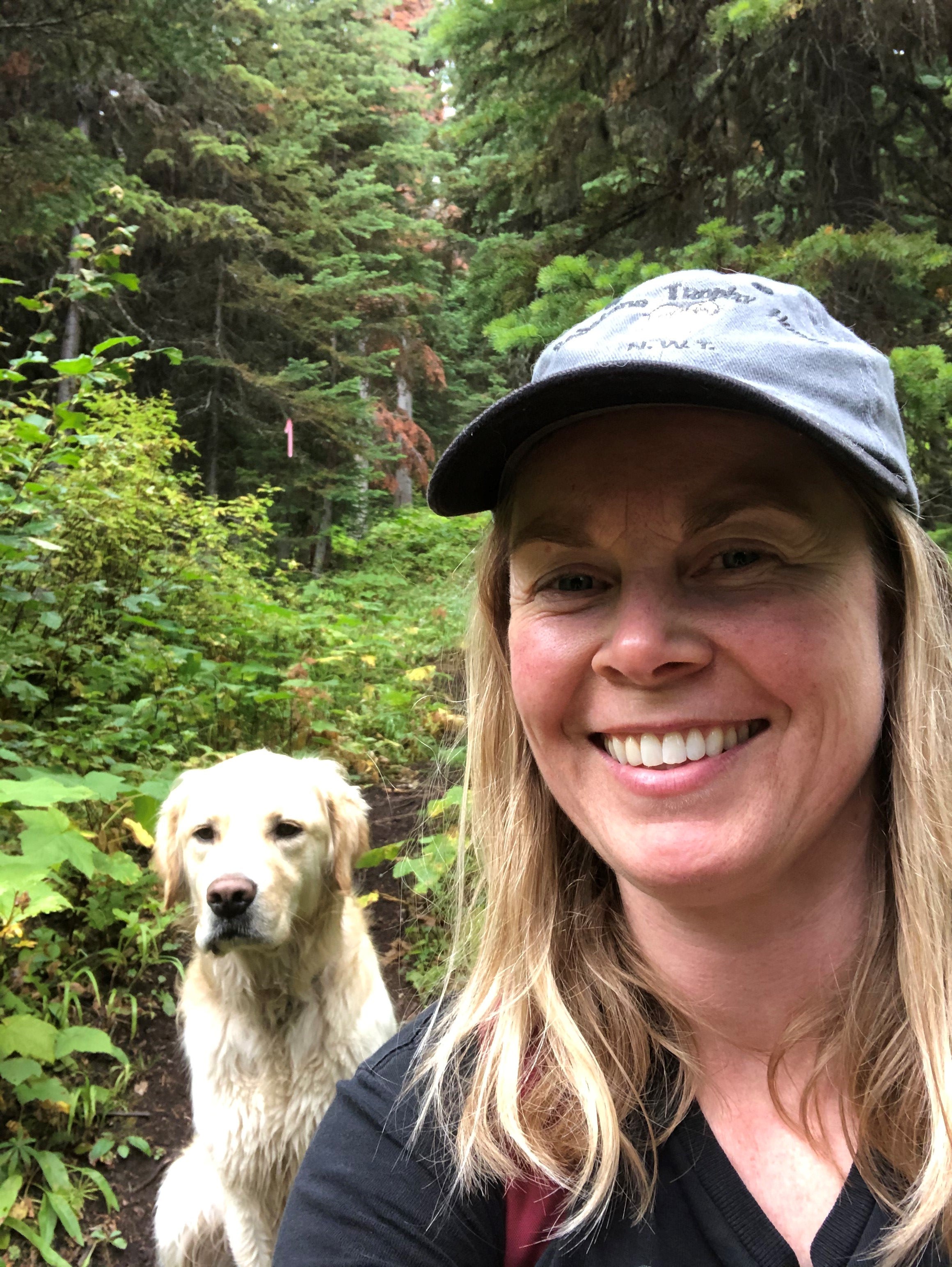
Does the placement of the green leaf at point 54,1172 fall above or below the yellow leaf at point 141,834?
below

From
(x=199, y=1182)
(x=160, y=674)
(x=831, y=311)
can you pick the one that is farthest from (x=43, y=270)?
(x=199, y=1182)

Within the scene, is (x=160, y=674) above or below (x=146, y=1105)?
above

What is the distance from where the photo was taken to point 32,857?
2.32m

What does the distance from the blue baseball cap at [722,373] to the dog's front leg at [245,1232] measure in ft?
8.67

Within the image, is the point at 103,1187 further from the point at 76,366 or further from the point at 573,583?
the point at 76,366

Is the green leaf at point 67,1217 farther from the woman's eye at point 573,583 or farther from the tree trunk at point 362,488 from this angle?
the tree trunk at point 362,488

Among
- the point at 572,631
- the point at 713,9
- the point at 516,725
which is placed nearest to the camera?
the point at 572,631

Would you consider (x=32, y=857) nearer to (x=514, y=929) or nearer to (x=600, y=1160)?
(x=514, y=929)

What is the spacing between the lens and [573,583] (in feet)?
3.80

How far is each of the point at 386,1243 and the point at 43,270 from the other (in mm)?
13484

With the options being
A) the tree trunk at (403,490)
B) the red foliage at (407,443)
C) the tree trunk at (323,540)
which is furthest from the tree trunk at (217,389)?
the tree trunk at (403,490)

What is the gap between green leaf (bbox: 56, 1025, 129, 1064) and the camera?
2809 mm

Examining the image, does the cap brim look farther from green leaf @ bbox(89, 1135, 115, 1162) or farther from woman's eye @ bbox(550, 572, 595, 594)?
green leaf @ bbox(89, 1135, 115, 1162)

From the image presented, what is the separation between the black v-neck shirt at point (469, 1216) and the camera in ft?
3.13
